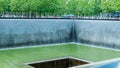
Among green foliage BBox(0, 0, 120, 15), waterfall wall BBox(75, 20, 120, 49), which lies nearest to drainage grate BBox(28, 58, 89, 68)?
waterfall wall BBox(75, 20, 120, 49)

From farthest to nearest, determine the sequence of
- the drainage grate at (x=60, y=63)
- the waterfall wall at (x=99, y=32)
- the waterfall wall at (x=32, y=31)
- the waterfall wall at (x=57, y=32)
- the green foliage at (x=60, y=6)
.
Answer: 1. the green foliage at (x=60, y=6)
2. the waterfall wall at (x=99, y=32)
3. the waterfall wall at (x=57, y=32)
4. the waterfall wall at (x=32, y=31)
5. the drainage grate at (x=60, y=63)

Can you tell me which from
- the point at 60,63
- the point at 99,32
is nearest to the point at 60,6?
the point at 99,32

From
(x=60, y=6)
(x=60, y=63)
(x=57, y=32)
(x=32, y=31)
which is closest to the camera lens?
(x=60, y=63)

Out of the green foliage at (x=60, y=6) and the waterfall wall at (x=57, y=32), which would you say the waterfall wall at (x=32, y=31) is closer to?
the waterfall wall at (x=57, y=32)

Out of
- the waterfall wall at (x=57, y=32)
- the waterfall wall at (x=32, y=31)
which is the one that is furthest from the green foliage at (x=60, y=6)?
the waterfall wall at (x=32, y=31)

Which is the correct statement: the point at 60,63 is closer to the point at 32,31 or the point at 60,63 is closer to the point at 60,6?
the point at 32,31

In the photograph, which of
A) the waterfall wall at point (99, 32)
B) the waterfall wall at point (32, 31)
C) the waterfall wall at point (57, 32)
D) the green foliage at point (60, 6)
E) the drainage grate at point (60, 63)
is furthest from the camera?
the green foliage at point (60, 6)

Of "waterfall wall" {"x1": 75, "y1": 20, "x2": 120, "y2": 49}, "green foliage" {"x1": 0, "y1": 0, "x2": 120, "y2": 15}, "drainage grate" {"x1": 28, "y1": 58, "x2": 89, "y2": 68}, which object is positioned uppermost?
"green foliage" {"x1": 0, "y1": 0, "x2": 120, "y2": 15}

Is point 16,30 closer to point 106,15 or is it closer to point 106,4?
point 106,4

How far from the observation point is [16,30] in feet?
39.7

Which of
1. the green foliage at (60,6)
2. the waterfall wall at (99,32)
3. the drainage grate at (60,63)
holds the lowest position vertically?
the drainage grate at (60,63)

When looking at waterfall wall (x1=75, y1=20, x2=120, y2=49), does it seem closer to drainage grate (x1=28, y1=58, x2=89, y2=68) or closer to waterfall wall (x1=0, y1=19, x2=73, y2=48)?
waterfall wall (x1=0, y1=19, x2=73, y2=48)

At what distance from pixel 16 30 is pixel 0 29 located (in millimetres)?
949

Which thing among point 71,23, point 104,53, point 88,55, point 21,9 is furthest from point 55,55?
point 21,9
